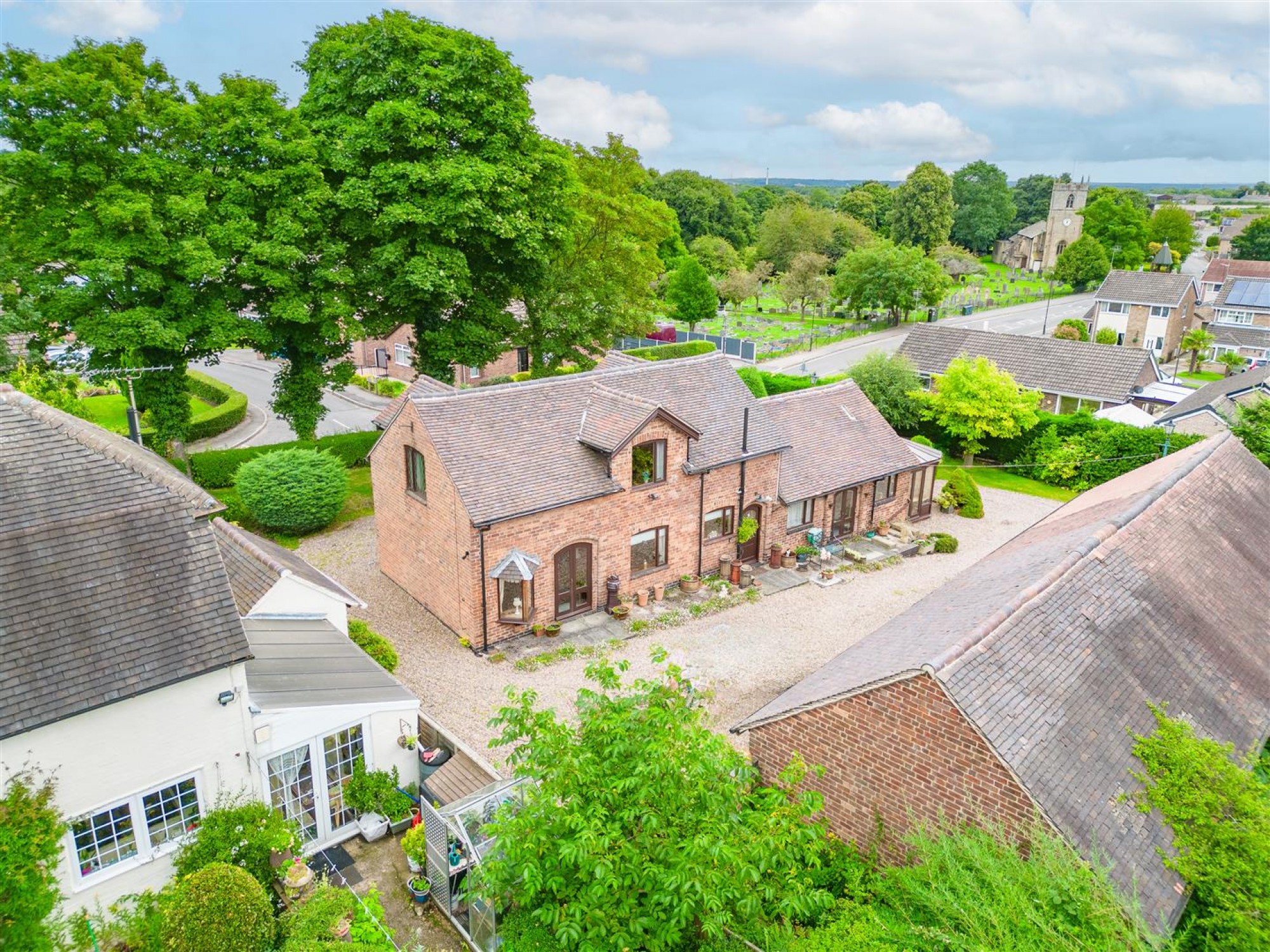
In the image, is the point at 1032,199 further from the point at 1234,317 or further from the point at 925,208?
the point at 1234,317

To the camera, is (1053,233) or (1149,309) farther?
(1053,233)

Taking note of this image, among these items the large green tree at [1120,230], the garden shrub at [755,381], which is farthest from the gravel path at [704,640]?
the large green tree at [1120,230]

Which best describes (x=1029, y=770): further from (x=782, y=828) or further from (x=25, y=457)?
(x=25, y=457)

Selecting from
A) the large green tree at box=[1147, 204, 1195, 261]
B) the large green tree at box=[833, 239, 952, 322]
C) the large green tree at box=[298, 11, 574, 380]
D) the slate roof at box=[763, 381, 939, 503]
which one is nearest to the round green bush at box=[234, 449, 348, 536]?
the large green tree at box=[298, 11, 574, 380]

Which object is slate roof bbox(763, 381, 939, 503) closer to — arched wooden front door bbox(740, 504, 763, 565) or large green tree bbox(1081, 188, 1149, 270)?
arched wooden front door bbox(740, 504, 763, 565)

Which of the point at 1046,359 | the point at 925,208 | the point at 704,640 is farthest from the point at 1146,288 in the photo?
the point at 704,640

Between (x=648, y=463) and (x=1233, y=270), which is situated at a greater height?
(x=1233, y=270)
